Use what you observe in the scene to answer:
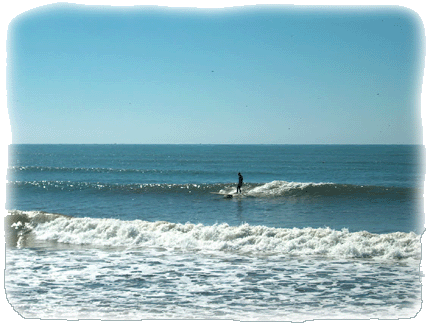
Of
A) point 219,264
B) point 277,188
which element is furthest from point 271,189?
point 219,264

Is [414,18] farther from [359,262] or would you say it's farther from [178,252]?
[178,252]

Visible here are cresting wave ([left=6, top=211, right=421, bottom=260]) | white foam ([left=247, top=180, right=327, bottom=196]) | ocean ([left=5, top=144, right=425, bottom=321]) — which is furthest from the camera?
white foam ([left=247, top=180, right=327, bottom=196])

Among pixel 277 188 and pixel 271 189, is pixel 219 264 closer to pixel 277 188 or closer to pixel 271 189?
pixel 271 189

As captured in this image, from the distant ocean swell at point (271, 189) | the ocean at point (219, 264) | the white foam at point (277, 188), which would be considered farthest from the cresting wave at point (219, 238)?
the white foam at point (277, 188)

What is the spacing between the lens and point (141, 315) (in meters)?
5.07

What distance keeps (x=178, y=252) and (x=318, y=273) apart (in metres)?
3.05

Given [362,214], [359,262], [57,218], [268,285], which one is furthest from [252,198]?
[268,285]

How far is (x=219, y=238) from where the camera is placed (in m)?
9.88

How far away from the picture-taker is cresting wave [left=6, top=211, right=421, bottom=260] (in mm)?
8805

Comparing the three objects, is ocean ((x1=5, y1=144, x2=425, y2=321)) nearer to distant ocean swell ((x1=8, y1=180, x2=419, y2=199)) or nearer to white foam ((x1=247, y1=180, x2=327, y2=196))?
distant ocean swell ((x1=8, y1=180, x2=419, y2=199))

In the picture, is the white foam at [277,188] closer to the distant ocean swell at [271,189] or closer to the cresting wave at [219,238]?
the distant ocean swell at [271,189]

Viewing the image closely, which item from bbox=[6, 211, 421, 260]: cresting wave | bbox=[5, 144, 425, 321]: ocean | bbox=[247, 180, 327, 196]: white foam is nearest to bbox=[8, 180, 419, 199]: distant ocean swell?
bbox=[247, 180, 327, 196]: white foam

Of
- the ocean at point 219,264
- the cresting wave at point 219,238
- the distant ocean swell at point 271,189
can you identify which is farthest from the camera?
the distant ocean swell at point 271,189

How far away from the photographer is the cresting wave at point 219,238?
8.80 meters
